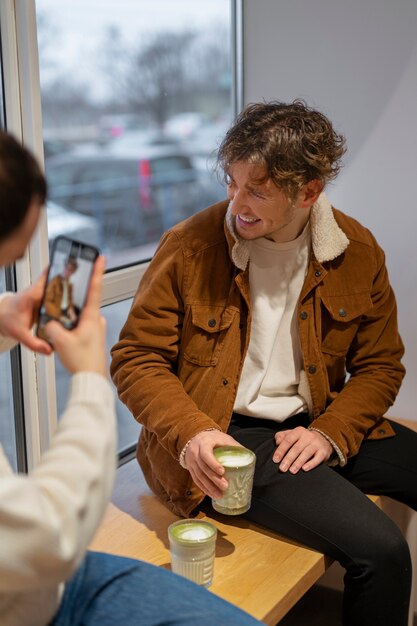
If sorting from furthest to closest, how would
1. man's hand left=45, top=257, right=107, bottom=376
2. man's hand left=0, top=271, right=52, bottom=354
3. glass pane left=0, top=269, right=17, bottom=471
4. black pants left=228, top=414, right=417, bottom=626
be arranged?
glass pane left=0, top=269, right=17, bottom=471, black pants left=228, top=414, right=417, bottom=626, man's hand left=0, top=271, right=52, bottom=354, man's hand left=45, top=257, right=107, bottom=376

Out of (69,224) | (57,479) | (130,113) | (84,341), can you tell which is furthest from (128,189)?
(57,479)

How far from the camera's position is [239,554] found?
5.80 ft

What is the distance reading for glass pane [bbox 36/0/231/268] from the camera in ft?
7.32

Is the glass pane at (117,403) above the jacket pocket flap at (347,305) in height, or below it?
below

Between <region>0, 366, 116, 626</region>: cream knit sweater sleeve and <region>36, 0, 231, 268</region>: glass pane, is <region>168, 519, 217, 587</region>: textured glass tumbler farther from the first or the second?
<region>36, 0, 231, 268</region>: glass pane

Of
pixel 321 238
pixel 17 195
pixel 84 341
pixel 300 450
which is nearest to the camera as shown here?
pixel 17 195

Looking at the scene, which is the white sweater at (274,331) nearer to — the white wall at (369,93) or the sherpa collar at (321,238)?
the sherpa collar at (321,238)

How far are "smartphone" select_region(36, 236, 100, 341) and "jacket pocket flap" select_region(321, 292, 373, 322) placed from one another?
2.86 ft

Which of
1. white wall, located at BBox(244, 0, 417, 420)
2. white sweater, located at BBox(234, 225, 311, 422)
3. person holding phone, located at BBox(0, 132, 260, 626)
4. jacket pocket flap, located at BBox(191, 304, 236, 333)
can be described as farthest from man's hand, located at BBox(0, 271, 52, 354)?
white wall, located at BBox(244, 0, 417, 420)

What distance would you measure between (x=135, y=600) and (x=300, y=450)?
641 millimetres

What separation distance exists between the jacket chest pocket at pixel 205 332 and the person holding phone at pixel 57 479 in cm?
67

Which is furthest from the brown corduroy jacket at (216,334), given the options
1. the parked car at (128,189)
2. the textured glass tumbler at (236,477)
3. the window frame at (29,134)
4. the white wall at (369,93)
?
the white wall at (369,93)

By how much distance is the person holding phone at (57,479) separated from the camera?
3.24 ft

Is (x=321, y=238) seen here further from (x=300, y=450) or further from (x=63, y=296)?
(x=63, y=296)
